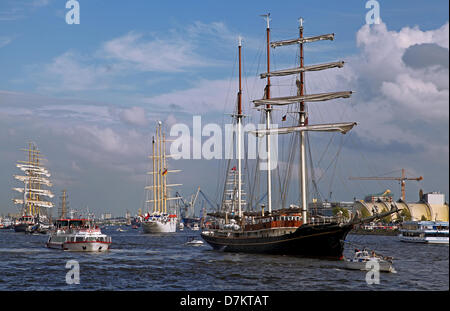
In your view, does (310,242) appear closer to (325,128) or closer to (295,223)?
(295,223)

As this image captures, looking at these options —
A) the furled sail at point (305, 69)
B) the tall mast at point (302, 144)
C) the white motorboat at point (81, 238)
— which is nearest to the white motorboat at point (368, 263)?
the tall mast at point (302, 144)

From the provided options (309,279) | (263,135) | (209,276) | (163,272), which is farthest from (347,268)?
(263,135)

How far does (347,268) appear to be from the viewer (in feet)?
185

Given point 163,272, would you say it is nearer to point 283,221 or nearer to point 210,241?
point 283,221

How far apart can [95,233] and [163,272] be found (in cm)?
3321

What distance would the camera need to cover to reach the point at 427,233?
128750 millimetres

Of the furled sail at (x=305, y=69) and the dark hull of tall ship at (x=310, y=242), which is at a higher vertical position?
the furled sail at (x=305, y=69)

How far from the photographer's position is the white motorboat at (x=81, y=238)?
8525 cm

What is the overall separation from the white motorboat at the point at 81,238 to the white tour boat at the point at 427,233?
3008 inches

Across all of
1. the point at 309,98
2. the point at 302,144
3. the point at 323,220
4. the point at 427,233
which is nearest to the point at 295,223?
the point at 323,220

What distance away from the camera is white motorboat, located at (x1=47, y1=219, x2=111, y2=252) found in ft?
280

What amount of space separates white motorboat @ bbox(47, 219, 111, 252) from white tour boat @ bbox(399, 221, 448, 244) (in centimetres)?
7641

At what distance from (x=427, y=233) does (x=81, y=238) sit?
8257 centimetres

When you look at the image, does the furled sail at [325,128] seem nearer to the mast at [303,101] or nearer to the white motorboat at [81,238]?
the mast at [303,101]
